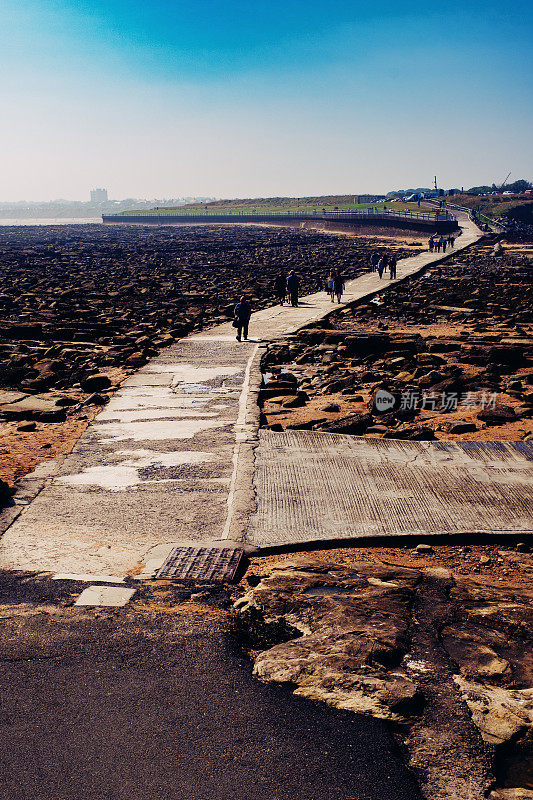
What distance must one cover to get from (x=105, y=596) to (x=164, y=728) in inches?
67.3

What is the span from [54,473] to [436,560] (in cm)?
429

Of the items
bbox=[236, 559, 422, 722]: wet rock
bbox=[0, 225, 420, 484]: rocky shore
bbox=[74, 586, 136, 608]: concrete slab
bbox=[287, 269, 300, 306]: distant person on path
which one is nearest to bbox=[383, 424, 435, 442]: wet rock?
bbox=[236, 559, 422, 722]: wet rock

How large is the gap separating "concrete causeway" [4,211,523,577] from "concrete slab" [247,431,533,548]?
90mm

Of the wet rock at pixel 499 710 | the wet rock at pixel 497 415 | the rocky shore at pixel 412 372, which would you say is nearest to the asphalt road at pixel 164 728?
the wet rock at pixel 499 710

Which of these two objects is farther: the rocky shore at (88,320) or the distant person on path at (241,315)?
the distant person on path at (241,315)

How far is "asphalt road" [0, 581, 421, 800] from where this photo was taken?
133 inches

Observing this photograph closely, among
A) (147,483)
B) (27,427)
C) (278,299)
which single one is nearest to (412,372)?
(27,427)

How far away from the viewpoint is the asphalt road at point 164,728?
3.38m

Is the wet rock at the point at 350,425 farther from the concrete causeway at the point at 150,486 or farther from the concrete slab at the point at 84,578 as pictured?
the concrete slab at the point at 84,578

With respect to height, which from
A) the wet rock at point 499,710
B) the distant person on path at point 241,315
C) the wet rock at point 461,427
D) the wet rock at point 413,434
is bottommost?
the wet rock at point 461,427

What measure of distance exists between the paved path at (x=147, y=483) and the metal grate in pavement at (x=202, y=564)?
0.14 metres

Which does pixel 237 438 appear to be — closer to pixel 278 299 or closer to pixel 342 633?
pixel 342 633

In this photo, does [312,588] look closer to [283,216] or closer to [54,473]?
[54,473]

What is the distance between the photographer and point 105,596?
5.34 meters
